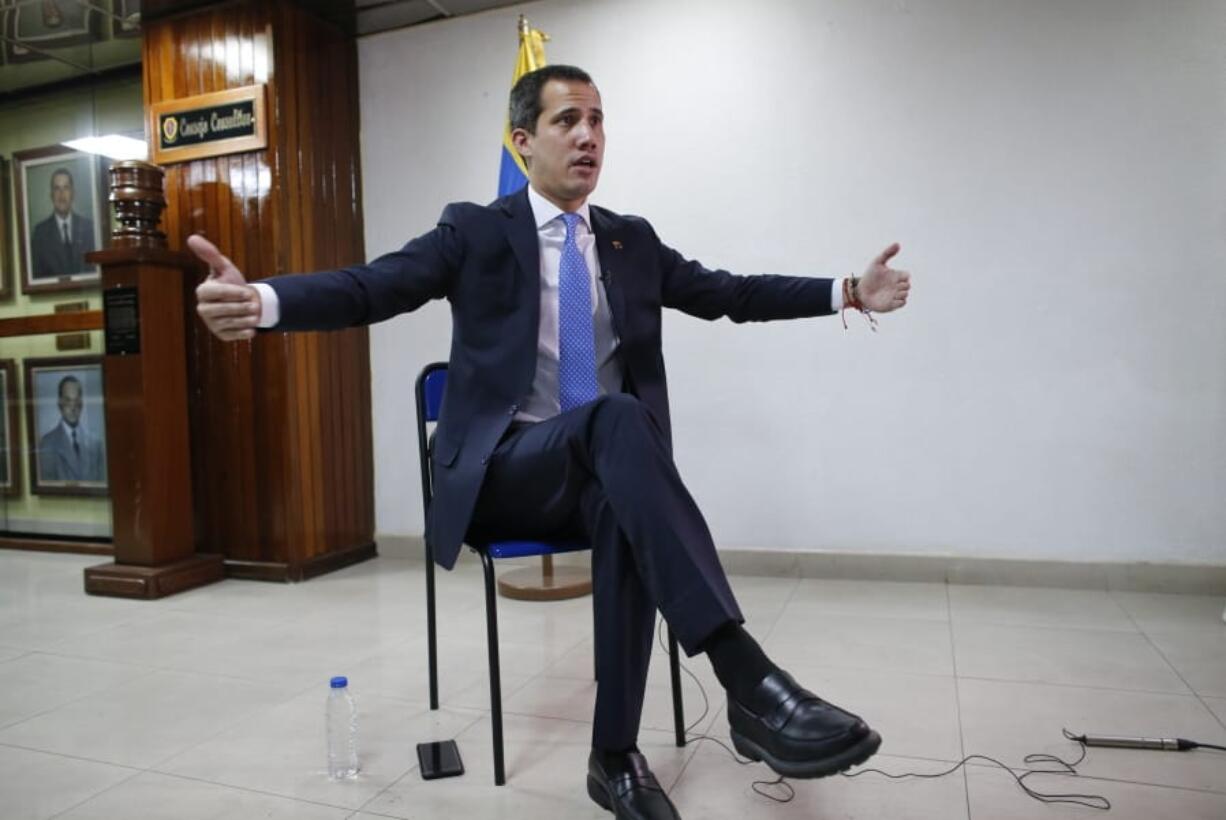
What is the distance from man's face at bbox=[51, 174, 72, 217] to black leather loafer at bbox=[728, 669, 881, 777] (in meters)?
4.51

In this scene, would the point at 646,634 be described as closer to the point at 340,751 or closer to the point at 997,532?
the point at 340,751

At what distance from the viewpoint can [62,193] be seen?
433 centimetres

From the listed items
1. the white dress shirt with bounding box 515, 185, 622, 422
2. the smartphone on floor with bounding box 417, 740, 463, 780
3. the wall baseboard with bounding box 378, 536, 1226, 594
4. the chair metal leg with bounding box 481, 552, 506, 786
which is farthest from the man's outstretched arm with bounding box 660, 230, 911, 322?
the wall baseboard with bounding box 378, 536, 1226, 594

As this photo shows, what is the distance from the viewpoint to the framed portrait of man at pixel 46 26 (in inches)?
144

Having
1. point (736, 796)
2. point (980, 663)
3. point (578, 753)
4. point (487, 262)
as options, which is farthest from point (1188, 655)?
point (487, 262)

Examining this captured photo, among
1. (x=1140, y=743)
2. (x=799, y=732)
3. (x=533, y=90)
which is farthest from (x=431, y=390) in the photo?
(x=1140, y=743)

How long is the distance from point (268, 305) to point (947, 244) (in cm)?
258

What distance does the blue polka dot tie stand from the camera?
1746mm

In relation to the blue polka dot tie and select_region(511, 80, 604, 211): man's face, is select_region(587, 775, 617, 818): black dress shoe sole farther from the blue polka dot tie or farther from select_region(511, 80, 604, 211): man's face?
select_region(511, 80, 604, 211): man's face

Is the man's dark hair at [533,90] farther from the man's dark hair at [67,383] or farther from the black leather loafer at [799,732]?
the man's dark hair at [67,383]

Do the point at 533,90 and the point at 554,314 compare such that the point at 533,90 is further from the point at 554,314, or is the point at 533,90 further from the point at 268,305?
the point at 268,305

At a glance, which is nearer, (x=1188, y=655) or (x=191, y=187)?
(x=1188, y=655)

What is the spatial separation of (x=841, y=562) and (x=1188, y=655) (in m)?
1.19

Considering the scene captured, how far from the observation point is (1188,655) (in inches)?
91.5
